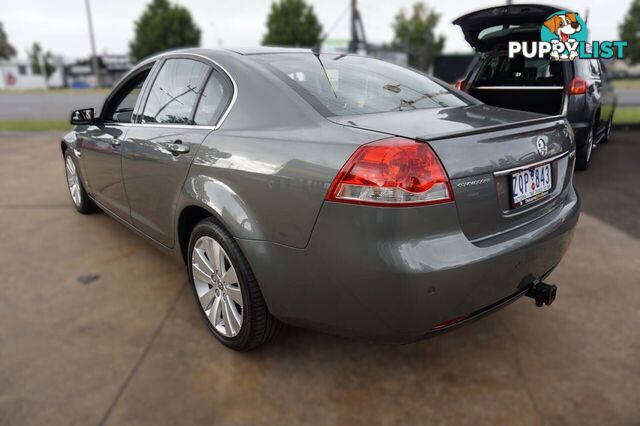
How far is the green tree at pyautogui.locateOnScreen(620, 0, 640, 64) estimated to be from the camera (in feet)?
195

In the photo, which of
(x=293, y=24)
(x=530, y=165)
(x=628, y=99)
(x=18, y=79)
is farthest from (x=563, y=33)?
(x=18, y=79)

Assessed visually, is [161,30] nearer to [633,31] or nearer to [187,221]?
[187,221]

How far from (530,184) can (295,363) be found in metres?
1.34

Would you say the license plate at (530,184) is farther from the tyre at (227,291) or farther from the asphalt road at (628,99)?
the asphalt road at (628,99)

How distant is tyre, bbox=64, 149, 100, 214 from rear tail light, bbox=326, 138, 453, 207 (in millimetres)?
3413

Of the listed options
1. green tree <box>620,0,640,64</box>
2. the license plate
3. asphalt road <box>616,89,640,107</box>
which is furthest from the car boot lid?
green tree <box>620,0,640,64</box>

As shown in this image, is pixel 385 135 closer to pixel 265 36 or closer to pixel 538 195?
pixel 538 195

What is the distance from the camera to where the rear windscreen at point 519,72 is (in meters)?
5.53

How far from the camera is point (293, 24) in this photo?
39.6 metres

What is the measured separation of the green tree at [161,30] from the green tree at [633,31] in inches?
2121

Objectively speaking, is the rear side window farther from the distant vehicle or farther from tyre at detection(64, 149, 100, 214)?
the distant vehicle

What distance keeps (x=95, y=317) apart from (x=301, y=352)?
49.2 inches

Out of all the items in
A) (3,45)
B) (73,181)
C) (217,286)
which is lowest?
(217,286)

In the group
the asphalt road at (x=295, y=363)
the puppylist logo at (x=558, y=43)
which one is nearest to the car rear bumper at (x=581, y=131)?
the puppylist logo at (x=558, y=43)
